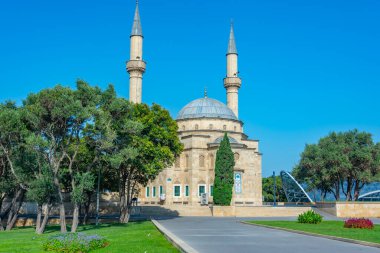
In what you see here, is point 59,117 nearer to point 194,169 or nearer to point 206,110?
point 194,169

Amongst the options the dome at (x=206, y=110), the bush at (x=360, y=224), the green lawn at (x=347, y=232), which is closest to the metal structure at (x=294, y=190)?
the dome at (x=206, y=110)

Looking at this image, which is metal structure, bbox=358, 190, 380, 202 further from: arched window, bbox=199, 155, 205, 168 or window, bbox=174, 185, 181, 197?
window, bbox=174, 185, 181, 197

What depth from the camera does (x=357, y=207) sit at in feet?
126

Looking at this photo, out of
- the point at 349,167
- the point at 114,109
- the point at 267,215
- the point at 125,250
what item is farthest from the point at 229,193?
the point at 125,250

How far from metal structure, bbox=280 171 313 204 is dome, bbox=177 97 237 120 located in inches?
447

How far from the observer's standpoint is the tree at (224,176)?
41.9 meters

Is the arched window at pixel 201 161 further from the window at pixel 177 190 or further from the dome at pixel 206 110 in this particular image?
the dome at pixel 206 110

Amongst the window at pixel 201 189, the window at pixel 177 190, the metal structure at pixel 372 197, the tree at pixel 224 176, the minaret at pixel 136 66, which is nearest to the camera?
the tree at pixel 224 176

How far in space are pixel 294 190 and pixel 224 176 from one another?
13279 millimetres

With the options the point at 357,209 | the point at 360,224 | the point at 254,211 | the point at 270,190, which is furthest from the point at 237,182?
the point at 360,224

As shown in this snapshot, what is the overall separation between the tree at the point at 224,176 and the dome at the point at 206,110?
51.9 ft

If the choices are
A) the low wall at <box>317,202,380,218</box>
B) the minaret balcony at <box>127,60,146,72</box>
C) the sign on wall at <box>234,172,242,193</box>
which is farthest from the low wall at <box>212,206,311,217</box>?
the minaret balcony at <box>127,60,146,72</box>

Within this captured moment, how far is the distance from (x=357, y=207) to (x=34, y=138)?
28129 mm

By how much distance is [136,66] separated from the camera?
52.2 m
